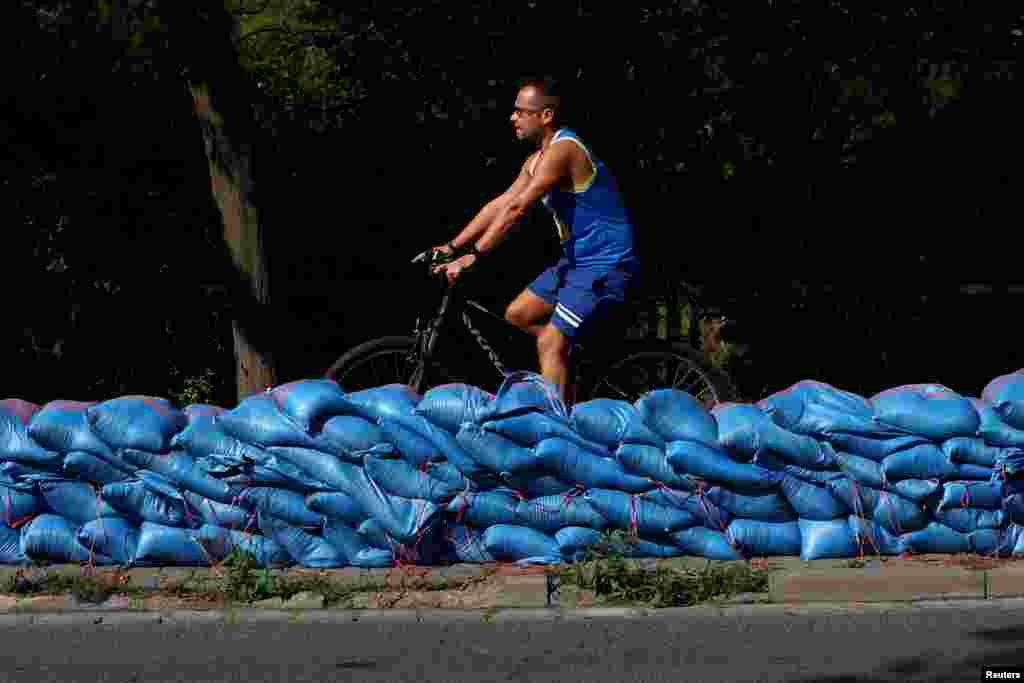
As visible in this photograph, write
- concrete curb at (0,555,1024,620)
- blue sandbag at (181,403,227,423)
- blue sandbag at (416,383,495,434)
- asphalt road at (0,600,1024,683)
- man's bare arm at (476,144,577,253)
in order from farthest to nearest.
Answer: man's bare arm at (476,144,577,253) → blue sandbag at (181,403,227,423) → blue sandbag at (416,383,495,434) → concrete curb at (0,555,1024,620) → asphalt road at (0,600,1024,683)

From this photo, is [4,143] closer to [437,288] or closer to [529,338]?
[437,288]

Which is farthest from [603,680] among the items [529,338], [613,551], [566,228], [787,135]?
[787,135]

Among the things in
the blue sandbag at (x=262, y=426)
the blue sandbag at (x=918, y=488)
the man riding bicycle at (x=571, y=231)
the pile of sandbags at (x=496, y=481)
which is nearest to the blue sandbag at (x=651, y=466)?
the pile of sandbags at (x=496, y=481)

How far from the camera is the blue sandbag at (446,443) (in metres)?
7.31

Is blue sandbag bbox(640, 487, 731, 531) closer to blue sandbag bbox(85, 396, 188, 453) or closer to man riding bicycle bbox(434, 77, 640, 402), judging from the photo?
man riding bicycle bbox(434, 77, 640, 402)

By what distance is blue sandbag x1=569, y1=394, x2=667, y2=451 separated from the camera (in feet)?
24.2

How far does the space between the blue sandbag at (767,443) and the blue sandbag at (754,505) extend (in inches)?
6.0

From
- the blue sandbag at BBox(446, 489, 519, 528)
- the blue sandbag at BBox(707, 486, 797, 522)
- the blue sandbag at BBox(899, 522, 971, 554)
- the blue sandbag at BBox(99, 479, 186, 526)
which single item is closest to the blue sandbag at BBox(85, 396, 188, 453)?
the blue sandbag at BBox(99, 479, 186, 526)

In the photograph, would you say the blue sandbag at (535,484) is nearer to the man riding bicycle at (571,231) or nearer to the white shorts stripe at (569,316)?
the man riding bicycle at (571,231)

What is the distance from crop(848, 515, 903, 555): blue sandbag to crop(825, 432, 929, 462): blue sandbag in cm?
25

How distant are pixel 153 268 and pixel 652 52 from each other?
11.1ft

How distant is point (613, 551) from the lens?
7281 mm

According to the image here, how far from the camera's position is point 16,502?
740 cm

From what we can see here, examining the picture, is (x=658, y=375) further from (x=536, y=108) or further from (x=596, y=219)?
(x=536, y=108)
